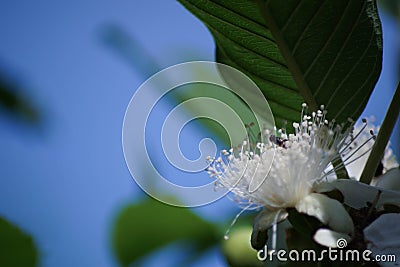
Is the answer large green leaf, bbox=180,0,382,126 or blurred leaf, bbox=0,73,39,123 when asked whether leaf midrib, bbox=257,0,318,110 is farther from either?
blurred leaf, bbox=0,73,39,123

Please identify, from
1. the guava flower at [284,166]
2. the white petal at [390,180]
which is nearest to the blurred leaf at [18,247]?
the guava flower at [284,166]

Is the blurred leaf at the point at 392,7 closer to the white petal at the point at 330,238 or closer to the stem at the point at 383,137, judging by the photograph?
the stem at the point at 383,137

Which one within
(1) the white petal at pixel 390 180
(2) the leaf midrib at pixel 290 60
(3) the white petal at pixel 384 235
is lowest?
(3) the white petal at pixel 384 235

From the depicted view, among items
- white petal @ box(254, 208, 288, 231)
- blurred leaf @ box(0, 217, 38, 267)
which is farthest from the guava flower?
blurred leaf @ box(0, 217, 38, 267)

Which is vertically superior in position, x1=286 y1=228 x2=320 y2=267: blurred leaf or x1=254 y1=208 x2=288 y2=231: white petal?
x1=254 y1=208 x2=288 y2=231: white petal

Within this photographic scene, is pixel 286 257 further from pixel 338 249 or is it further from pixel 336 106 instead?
pixel 336 106

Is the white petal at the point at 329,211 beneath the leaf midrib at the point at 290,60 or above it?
beneath

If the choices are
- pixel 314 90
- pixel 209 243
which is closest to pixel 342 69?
pixel 314 90
